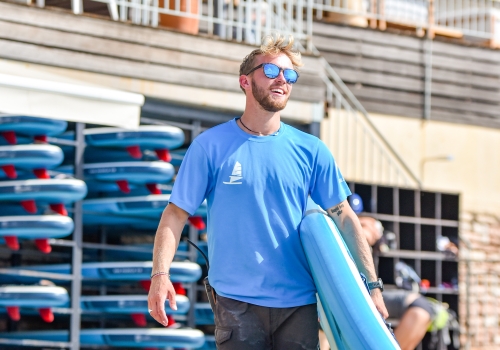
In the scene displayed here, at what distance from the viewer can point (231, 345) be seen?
158 inches

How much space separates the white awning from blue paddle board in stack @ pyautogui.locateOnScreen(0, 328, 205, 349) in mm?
1716

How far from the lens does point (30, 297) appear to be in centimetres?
737

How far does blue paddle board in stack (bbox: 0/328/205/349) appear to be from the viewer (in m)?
7.89

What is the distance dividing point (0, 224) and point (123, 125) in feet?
3.97

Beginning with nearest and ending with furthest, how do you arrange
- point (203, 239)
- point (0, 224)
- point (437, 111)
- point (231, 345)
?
point (231, 345) → point (0, 224) → point (203, 239) → point (437, 111)

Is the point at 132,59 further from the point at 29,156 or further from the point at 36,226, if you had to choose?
the point at 36,226

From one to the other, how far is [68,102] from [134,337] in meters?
2.02

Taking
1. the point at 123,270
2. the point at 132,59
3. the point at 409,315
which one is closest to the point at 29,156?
the point at 123,270

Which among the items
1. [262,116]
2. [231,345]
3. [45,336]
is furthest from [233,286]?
[45,336]

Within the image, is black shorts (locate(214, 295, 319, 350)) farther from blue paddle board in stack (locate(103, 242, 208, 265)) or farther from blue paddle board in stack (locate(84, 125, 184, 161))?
blue paddle board in stack (locate(103, 242, 208, 265))

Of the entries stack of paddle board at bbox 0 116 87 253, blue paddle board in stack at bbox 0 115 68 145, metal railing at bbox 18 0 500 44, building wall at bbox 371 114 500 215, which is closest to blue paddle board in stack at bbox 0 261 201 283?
stack of paddle board at bbox 0 116 87 253

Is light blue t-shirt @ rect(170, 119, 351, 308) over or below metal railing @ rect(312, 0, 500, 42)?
below

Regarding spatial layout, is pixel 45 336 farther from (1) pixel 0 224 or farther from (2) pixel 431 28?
(2) pixel 431 28

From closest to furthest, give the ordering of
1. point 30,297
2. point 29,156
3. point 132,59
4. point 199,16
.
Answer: point 30,297 < point 29,156 < point 132,59 < point 199,16
